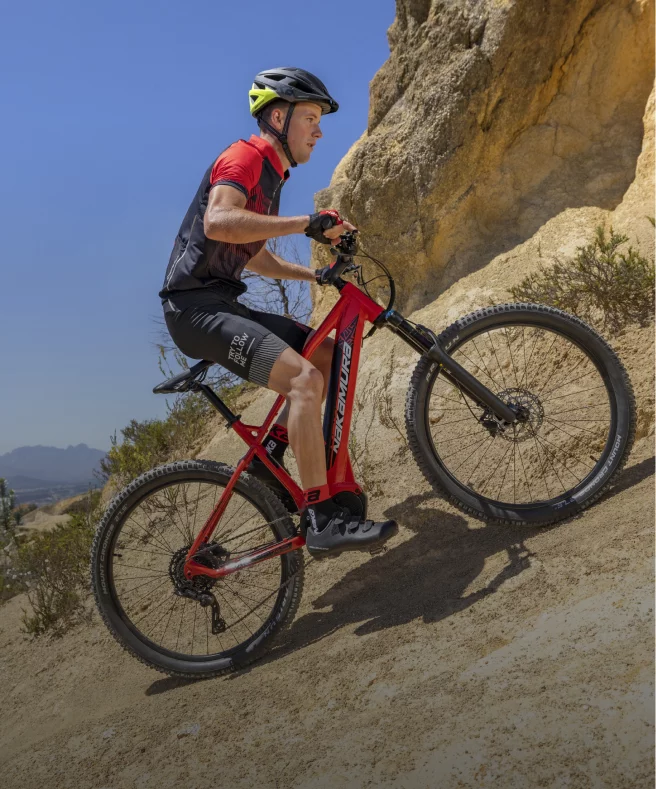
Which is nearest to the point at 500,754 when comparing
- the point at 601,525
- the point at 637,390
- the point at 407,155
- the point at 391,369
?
the point at 601,525

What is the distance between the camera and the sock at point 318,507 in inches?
143

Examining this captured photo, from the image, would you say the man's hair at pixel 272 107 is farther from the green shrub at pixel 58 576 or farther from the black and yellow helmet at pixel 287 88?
the green shrub at pixel 58 576

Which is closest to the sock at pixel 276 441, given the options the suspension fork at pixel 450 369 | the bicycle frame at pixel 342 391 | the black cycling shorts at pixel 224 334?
the bicycle frame at pixel 342 391

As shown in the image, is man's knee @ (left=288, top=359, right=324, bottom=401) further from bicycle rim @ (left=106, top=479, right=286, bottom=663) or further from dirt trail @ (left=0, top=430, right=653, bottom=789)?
dirt trail @ (left=0, top=430, right=653, bottom=789)

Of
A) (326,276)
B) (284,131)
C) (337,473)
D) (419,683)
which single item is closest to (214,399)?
(337,473)

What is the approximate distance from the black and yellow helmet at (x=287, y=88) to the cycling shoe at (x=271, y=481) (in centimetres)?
191

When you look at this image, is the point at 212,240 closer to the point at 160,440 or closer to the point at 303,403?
the point at 303,403

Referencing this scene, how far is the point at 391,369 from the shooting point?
6133 millimetres

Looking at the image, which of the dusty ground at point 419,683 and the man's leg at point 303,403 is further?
the man's leg at point 303,403

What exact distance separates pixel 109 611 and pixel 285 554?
3.37 feet

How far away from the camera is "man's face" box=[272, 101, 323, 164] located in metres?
3.90

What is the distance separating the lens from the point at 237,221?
3496 millimetres

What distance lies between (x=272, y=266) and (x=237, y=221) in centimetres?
84

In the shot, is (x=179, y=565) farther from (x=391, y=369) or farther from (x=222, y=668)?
(x=391, y=369)
